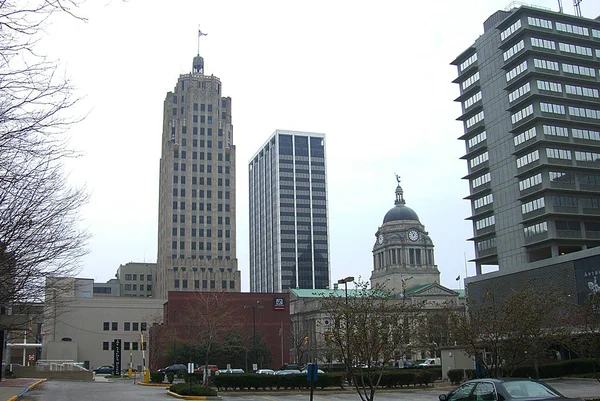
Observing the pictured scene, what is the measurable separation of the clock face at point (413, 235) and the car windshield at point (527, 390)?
144m

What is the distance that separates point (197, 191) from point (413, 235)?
184 ft

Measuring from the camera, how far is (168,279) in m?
128

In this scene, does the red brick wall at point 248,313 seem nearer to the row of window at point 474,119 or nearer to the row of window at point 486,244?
the row of window at point 486,244

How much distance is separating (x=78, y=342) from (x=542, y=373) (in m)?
83.0

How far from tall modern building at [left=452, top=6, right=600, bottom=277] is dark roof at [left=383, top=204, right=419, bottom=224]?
247ft

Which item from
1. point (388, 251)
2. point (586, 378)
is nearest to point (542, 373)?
point (586, 378)

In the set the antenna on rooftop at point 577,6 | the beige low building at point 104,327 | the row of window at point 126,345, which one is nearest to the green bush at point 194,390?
the beige low building at point 104,327

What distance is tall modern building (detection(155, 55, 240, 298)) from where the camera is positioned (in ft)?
428

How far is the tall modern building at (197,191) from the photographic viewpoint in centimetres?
13038

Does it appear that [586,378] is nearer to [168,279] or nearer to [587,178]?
[587,178]

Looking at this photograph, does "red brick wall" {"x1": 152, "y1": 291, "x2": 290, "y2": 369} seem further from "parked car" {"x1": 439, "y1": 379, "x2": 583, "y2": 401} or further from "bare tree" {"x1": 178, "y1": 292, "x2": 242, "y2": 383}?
"parked car" {"x1": 439, "y1": 379, "x2": 583, "y2": 401}

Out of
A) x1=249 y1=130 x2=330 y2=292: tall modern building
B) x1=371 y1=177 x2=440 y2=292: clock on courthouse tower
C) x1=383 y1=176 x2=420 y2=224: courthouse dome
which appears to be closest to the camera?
x1=371 y1=177 x2=440 y2=292: clock on courthouse tower

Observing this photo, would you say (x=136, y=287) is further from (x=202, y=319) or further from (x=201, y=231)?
(x=202, y=319)

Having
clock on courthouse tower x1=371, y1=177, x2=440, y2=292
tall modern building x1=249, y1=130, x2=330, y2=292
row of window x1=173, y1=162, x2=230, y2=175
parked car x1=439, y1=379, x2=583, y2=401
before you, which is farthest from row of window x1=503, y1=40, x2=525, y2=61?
tall modern building x1=249, y1=130, x2=330, y2=292
